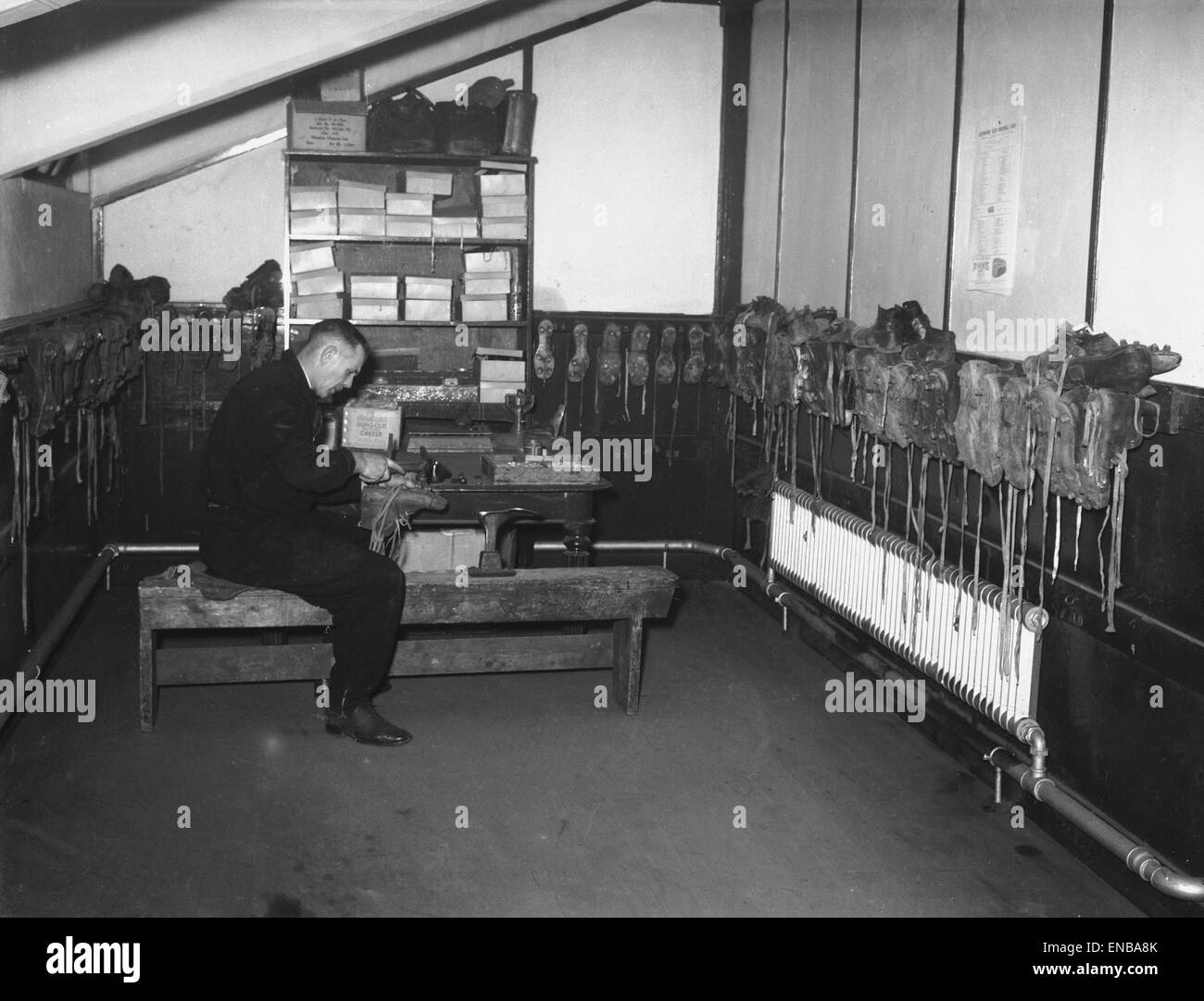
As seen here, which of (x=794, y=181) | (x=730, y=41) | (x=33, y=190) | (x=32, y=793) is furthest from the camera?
(x=730, y=41)

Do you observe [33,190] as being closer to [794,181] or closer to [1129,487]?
[794,181]

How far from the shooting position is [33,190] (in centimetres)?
529

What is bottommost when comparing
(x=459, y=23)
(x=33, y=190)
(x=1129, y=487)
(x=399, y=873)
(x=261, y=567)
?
(x=399, y=873)

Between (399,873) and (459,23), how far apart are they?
4598mm

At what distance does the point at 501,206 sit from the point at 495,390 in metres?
0.96

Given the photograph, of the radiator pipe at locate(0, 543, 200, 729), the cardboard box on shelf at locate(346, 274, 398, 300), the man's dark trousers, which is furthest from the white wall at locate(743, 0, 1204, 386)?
the radiator pipe at locate(0, 543, 200, 729)

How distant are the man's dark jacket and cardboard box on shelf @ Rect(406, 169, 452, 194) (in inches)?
85.0

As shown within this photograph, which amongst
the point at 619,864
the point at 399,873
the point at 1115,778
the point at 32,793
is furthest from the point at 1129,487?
the point at 32,793

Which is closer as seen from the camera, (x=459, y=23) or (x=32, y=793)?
(x=32, y=793)

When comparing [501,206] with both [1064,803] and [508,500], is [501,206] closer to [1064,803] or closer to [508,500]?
[508,500]

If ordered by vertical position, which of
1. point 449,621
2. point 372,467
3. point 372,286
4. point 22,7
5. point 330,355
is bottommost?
point 449,621

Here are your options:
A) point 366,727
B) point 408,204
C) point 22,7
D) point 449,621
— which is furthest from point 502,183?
point 22,7

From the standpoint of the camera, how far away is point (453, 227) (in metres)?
6.73

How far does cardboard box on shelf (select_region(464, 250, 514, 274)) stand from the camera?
6832 mm
